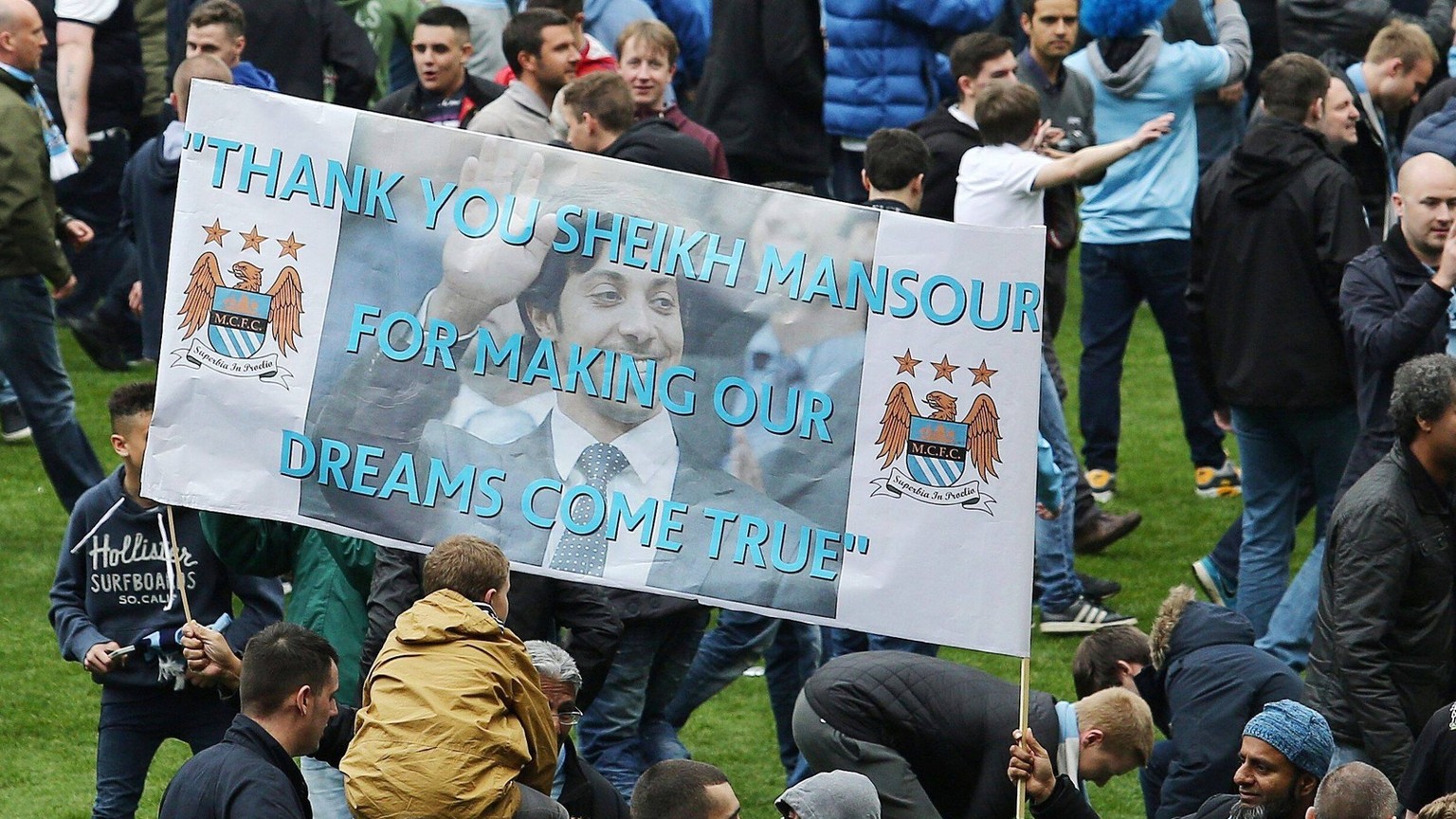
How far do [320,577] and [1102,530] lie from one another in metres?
4.37

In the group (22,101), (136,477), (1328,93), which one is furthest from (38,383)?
(1328,93)

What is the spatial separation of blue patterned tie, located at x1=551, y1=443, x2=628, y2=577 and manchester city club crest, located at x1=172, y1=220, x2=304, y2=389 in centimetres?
89

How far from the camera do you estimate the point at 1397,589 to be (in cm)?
610

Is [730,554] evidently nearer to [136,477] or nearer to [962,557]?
[962,557]

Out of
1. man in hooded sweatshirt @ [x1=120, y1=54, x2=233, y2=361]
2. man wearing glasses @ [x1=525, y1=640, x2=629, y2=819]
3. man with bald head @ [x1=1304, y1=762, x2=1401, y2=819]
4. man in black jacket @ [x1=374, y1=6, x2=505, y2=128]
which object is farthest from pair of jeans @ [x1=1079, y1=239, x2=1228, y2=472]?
man with bald head @ [x1=1304, y1=762, x2=1401, y2=819]

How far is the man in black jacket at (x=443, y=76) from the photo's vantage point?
970 cm

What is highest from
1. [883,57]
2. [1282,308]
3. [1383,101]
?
[1383,101]

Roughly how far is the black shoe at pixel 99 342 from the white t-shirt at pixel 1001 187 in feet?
19.0

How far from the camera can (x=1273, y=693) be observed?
20.4 ft

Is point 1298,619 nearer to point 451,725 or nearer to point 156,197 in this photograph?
point 451,725

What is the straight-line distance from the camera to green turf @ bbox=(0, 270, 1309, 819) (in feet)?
24.6

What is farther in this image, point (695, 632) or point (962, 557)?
point (695, 632)

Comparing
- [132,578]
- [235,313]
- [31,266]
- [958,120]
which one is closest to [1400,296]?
[958,120]

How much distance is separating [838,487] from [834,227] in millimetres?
729
